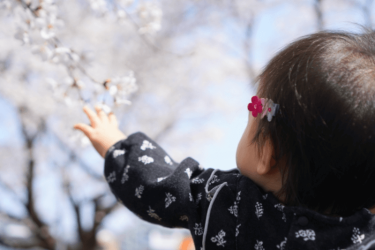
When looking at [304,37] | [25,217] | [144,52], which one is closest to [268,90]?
[304,37]

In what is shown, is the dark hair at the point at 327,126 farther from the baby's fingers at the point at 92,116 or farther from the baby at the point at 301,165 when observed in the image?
the baby's fingers at the point at 92,116

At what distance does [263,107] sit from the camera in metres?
0.70

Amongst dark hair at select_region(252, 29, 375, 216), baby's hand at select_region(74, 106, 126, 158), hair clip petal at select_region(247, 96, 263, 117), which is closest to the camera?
dark hair at select_region(252, 29, 375, 216)

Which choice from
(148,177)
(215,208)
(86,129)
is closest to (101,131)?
(86,129)

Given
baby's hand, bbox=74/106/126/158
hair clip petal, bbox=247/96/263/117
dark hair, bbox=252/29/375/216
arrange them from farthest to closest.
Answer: baby's hand, bbox=74/106/126/158, hair clip petal, bbox=247/96/263/117, dark hair, bbox=252/29/375/216

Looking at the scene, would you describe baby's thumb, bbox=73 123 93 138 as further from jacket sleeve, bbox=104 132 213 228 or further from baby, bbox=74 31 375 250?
baby, bbox=74 31 375 250

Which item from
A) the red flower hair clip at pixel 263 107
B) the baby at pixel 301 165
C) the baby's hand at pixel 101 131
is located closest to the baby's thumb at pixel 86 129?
the baby's hand at pixel 101 131

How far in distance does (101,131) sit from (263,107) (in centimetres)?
59

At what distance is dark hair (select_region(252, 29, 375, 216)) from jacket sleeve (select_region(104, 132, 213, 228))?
0.24 metres

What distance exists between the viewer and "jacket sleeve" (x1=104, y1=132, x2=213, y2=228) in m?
0.79

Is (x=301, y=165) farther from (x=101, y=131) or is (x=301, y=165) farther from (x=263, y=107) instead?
(x=101, y=131)

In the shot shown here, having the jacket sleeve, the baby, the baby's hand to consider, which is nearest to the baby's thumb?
the baby's hand

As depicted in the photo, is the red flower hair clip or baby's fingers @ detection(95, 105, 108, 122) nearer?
the red flower hair clip

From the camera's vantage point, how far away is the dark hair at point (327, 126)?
610mm
